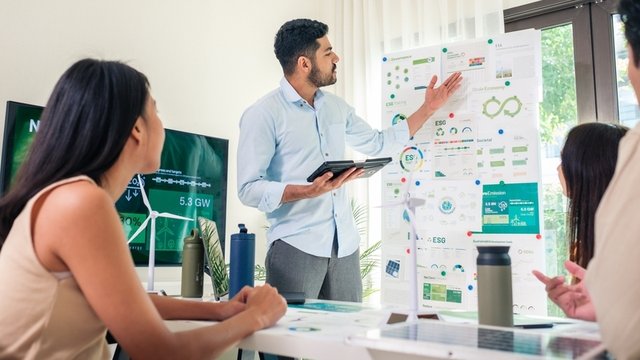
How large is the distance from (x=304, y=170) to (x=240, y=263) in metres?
0.88

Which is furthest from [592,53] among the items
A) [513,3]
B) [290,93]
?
[290,93]

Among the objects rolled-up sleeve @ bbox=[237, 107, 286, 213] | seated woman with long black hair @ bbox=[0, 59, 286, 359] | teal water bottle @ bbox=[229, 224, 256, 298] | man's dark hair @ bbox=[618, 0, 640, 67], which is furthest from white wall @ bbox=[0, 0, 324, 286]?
man's dark hair @ bbox=[618, 0, 640, 67]

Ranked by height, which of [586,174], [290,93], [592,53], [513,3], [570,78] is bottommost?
[586,174]

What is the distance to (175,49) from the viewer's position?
332 cm

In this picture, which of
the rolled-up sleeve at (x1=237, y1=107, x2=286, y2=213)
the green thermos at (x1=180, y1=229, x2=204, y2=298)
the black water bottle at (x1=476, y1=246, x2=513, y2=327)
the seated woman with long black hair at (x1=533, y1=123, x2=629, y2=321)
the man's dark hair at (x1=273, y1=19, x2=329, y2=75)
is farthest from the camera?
the man's dark hair at (x1=273, y1=19, x2=329, y2=75)

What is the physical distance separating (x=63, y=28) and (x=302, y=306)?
2134 mm

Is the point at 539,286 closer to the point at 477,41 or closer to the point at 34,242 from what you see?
the point at 477,41

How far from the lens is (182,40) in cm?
336

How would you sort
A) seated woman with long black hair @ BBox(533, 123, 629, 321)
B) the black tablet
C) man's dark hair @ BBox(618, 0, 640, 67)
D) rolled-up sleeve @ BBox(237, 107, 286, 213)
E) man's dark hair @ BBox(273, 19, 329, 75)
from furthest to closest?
man's dark hair @ BBox(273, 19, 329, 75)
rolled-up sleeve @ BBox(237, 107, 286, 213)
the black tablet
seated woman with long black hair @ BBox(533, 123, 629, 321)
man's dark hair @ BBox(618, 0, 640, 67)

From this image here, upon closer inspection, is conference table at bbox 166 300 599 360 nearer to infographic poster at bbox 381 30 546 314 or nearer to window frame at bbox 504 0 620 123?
infographic poster at bbox 381 30 546 314

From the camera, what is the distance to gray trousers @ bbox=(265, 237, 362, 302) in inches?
87.7

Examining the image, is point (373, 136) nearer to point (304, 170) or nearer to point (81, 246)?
point (304, 170)

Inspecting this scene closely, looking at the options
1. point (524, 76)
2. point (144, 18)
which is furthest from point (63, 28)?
point (524, 76)

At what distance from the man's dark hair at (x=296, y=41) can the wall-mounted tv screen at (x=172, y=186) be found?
3.05 ft
